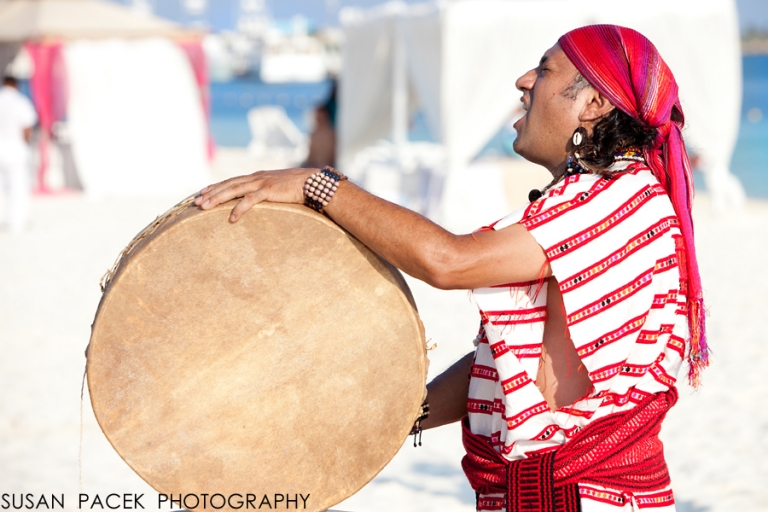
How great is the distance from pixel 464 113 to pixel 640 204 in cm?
891

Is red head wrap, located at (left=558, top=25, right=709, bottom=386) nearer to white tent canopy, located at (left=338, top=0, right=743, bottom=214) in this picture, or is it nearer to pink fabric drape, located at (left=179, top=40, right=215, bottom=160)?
white tent canopy, located at (left=338, top=0, right=743, bottom=214)

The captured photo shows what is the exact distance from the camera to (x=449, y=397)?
6.56 ft

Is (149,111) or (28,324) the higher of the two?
(149,111)

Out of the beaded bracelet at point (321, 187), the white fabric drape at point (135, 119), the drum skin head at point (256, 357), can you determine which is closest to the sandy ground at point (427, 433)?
the drum skin head at point (256, 357)

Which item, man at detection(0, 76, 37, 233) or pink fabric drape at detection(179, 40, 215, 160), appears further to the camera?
pink fabric drape at detection(179, 40, 215, 160)

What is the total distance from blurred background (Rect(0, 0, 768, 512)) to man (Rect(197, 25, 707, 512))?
0.82 m

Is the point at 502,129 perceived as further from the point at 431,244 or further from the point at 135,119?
the point at 431,244

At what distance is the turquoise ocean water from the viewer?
23281mm

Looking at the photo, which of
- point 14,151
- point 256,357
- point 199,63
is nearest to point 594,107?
point 256,357

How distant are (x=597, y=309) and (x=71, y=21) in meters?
14.2

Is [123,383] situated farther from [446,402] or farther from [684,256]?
[684,256]

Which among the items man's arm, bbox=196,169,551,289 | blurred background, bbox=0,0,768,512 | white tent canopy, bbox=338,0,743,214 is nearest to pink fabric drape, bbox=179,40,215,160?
blurred background, bbox=0,0,768,512

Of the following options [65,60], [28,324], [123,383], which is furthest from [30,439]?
[65,60]

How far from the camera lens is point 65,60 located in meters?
14.0
